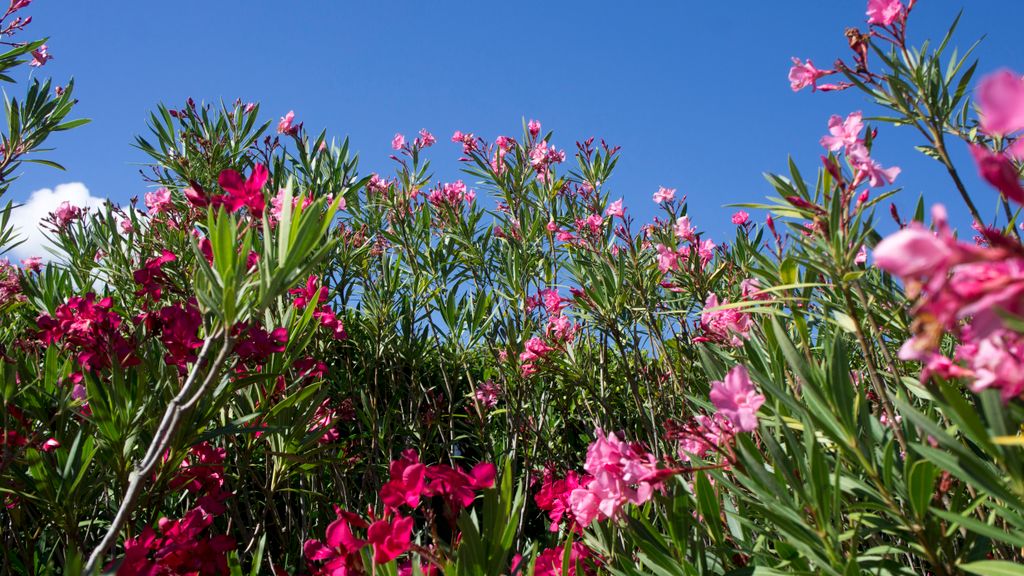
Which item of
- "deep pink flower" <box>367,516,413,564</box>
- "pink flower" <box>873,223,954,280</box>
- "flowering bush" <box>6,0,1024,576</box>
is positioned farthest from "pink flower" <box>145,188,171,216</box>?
"pink flower" <box>873,223,954,280</box>

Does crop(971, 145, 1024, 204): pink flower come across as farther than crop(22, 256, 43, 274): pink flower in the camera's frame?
No

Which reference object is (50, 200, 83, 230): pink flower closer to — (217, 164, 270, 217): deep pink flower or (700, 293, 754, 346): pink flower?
(217, 164, 270, 217): deep pink flower

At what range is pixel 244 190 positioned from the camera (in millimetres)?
1166

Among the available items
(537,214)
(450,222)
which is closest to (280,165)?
(450,222)

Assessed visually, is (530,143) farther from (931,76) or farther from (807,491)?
(807,491)

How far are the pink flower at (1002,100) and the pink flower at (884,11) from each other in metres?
1.19

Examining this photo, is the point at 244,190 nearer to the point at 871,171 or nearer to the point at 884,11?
the point at 871,171

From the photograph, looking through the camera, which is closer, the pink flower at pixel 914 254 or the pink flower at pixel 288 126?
the pink flower at pixel 914 254

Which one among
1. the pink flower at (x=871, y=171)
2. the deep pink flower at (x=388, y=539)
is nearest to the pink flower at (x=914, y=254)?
the pink flower at (x=871, y=171)

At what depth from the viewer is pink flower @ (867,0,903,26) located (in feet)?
4.26

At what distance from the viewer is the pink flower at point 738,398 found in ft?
2.95

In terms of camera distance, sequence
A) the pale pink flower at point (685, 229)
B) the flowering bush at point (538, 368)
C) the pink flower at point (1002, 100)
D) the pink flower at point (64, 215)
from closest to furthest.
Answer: the pink flower at point (1002, 100)
the flowering bush at point (538, 368)
the pale pink flower at point (685, 229)
the pink flower at point (64, 215)

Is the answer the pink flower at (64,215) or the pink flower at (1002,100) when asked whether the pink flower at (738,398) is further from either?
the pink flower at (64,215)

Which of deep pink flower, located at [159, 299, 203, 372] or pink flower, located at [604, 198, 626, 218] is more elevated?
pink flower, located at [604, 198, 626, 218]
